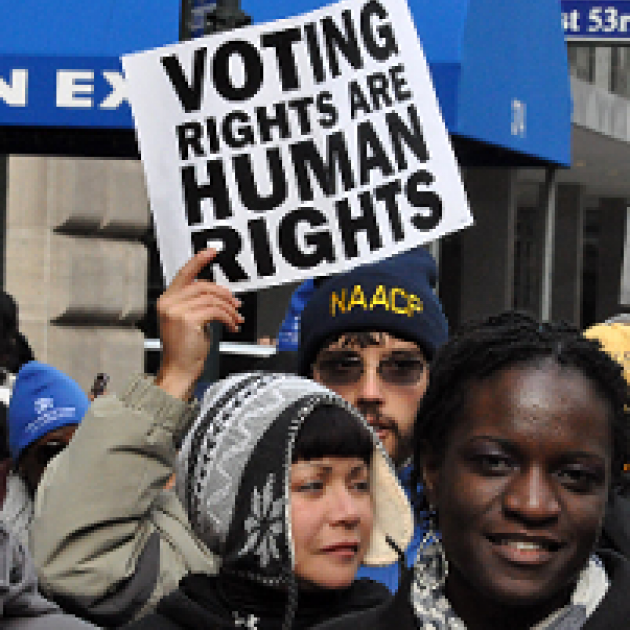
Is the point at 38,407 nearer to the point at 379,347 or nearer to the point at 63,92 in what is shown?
the point at 379,347

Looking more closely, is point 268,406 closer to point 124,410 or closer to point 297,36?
point 124,410

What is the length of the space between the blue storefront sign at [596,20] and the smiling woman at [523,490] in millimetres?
9894

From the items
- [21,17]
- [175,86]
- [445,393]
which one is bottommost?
[445,393]

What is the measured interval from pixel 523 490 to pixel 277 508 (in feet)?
2.78

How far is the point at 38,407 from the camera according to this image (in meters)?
4.09

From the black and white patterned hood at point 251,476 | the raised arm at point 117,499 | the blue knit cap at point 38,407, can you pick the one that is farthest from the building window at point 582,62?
the black and white patterned hood at point 251,476

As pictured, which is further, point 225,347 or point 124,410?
point 225,347

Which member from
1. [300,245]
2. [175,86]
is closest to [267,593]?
[300,245]

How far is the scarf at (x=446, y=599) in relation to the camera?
1893mm

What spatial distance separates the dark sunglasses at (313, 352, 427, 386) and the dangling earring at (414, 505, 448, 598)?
123 cm

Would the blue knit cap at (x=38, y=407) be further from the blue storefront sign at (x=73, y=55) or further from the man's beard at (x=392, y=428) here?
the blue storefront sign at (x=73, y=55)

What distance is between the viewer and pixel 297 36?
4.25 meters

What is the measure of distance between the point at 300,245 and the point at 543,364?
80.7 inches

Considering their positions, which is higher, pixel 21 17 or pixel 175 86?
pixel 21 17
